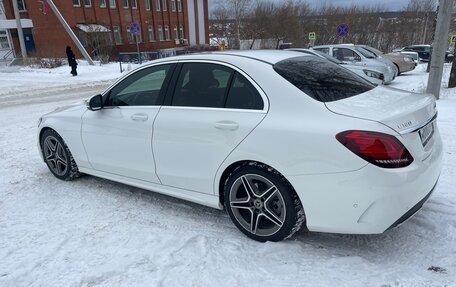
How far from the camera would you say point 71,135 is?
4895 millimetres

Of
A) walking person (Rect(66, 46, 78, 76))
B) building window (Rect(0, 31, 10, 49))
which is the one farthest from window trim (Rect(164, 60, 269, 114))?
building window (Rect(0, 31, 10, 49))

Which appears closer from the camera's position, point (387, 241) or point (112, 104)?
point (387, 241)

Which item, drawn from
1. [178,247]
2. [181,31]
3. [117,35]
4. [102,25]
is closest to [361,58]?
[178,247]

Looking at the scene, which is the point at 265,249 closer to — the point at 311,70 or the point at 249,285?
the point at 249,285

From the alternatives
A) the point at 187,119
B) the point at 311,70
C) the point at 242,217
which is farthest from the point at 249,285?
the point at 311,70

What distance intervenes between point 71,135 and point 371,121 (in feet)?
12.1

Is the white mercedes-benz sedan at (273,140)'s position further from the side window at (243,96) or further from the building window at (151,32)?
the building window at (151,32)

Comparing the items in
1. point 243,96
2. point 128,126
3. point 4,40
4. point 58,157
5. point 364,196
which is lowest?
point 58,157

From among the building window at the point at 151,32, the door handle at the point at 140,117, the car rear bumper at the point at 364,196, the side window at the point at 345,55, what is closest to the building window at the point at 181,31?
the building window at the point at 151,32

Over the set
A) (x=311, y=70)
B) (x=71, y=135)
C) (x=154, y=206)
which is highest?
(x=311, y=70)

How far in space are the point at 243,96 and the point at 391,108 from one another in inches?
49.2

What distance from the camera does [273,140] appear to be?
3127 millimetres

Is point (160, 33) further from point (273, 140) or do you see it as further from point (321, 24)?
point (273, 140)

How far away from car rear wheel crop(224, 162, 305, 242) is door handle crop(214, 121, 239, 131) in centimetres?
34
